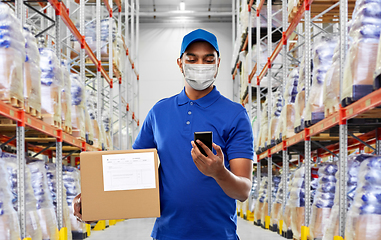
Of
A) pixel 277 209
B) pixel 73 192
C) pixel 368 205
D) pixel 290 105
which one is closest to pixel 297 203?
pixel 290 105

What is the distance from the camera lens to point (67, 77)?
22.1ft

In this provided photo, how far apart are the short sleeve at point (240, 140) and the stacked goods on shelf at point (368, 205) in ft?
8.21

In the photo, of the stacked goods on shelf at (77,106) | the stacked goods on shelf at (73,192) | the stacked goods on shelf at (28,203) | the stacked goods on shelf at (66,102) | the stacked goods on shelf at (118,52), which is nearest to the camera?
the stacked goods on shelf at (28,203)

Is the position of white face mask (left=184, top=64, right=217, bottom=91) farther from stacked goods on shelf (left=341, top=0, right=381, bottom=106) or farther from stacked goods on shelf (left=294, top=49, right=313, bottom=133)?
stacked goods on shelf (left=294, top=49, right=313, bottom=133)

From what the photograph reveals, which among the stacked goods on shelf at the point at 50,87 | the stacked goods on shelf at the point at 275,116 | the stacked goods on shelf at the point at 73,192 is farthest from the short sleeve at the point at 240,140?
the stacked goods on shelf at the point at 275,116

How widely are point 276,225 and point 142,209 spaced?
7597 millimetres

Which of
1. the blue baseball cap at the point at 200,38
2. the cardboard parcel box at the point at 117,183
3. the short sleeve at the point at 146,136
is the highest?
the blue baseball cap at the point at 200,38

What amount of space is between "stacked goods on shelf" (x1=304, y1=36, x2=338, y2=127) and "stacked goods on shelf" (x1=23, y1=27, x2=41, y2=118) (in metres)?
3.37

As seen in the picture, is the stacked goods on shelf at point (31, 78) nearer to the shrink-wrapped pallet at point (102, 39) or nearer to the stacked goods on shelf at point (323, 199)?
the stacked goods on shelf at point (323, 199)

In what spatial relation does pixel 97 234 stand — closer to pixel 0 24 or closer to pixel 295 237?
pixel 295 237

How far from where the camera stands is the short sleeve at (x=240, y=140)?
5.67ft

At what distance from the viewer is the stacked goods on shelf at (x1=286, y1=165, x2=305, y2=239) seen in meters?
6.68

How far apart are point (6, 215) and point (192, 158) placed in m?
3.18

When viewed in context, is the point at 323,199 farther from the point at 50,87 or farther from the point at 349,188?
the point at 50,87
